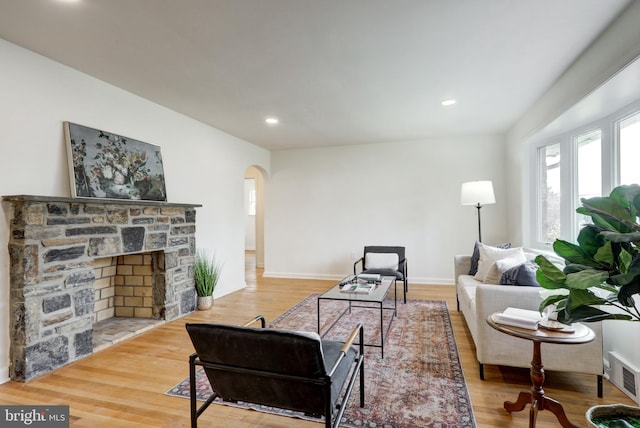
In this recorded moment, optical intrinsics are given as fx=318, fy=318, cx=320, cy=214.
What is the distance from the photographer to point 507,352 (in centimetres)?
228

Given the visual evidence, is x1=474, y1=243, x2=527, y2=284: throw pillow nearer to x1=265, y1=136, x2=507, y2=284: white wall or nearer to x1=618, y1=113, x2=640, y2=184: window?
x1=618, y1=113, x2=640, y2=184: window

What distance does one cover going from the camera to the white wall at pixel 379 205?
212 inches

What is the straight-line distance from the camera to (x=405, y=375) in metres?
2.41

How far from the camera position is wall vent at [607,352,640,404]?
2049mm

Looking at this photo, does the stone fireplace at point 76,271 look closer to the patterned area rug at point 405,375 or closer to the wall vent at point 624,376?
the patterned area rug at point 405,375

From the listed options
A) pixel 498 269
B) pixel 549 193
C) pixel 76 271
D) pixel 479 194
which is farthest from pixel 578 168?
pixel 76 271

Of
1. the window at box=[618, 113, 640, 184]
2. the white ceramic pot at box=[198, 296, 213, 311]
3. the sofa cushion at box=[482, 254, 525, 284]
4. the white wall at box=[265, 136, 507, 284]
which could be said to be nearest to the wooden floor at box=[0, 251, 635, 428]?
the sofa cushion at box=[482, 254, 525, 284]

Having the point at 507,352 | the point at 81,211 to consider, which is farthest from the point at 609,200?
the point at 81,211

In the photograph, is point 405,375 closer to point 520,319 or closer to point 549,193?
point 520,319

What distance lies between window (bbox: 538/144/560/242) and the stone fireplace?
14.8 feet

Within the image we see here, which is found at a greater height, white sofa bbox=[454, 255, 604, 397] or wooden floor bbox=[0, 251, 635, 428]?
white sofa bbox=[454, 255, 604, 397]

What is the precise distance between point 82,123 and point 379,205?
14.5 feet

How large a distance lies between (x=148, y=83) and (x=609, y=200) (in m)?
3.63

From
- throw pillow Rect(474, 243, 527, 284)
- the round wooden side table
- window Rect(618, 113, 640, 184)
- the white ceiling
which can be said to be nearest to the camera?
the round wooden side table
